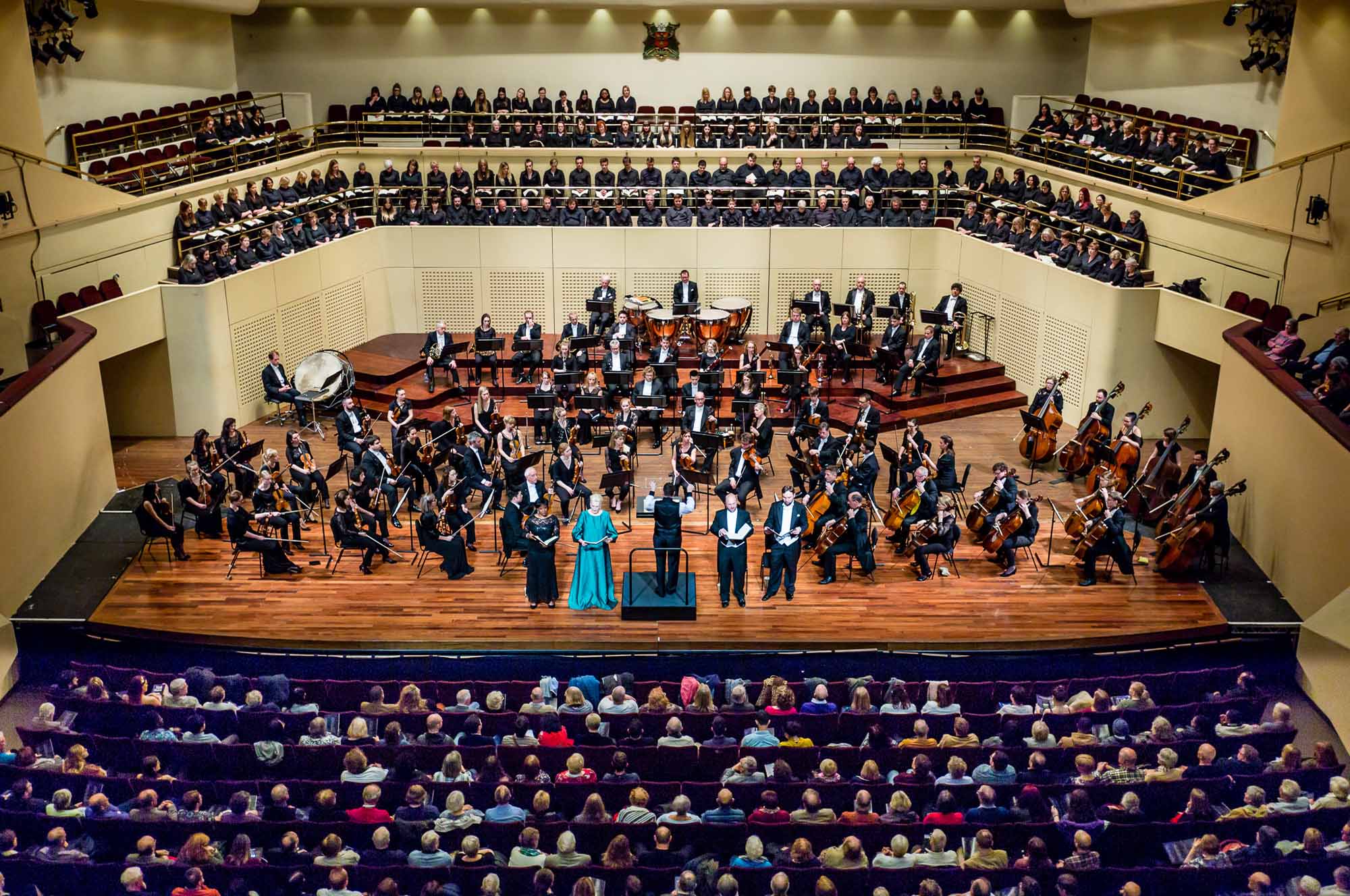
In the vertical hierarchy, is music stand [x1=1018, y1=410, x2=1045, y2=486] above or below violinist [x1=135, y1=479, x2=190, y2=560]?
above

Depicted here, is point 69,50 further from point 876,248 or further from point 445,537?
point 876,248

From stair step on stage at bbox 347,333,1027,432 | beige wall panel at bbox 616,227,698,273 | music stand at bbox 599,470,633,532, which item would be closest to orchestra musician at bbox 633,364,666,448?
music stand at bbox 599,470,633,532

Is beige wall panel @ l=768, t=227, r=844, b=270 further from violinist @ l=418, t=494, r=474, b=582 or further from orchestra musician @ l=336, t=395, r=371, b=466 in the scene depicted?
violinist @ l=418, t=494, r=474, b=582

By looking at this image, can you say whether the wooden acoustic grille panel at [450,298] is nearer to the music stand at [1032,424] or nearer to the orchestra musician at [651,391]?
the orchestra musician at [651,391]

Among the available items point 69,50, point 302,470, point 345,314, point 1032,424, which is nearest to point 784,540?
point 1032,424

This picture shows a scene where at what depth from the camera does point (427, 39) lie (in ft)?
81.8

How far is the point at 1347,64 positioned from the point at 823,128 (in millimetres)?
9842

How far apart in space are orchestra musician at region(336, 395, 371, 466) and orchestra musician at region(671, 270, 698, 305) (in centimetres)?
609

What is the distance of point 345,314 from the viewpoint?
68.4 ft

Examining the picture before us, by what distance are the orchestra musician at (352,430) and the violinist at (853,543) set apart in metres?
5.90

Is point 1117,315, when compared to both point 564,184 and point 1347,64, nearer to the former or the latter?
point 1347,64

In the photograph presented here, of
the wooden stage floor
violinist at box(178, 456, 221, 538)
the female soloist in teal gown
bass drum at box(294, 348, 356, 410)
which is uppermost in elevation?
bass drum at box(294, 348, 356, 410)

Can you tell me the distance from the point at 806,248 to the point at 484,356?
584cm

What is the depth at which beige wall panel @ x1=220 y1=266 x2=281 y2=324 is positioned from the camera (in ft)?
59.2
